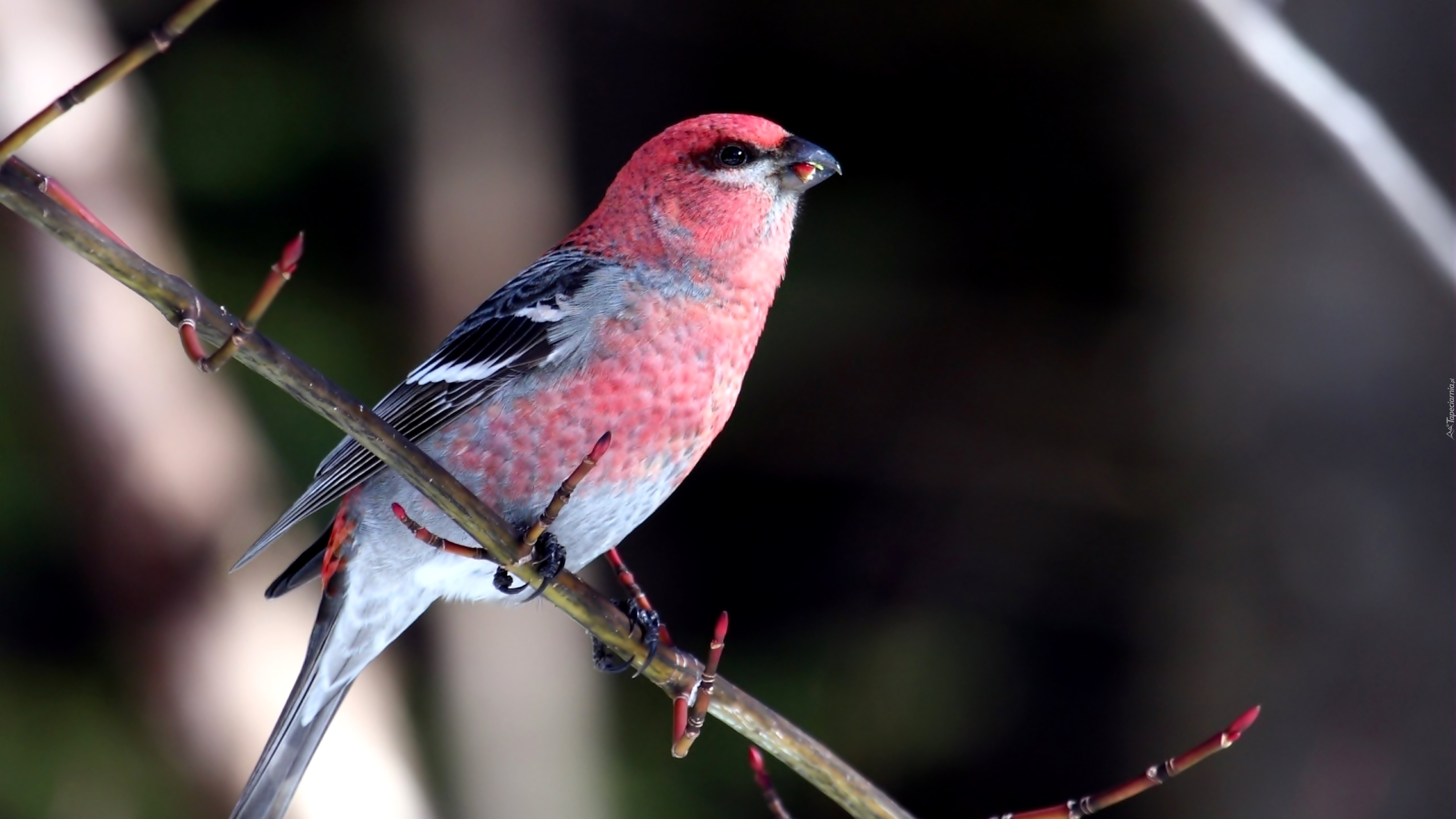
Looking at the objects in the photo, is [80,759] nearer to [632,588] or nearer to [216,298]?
[216,298]

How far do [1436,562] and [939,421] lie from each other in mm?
1692

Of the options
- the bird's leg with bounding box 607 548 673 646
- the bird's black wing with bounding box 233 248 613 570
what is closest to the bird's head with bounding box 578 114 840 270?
the bird's black wing with bounding box 233 248 613 570

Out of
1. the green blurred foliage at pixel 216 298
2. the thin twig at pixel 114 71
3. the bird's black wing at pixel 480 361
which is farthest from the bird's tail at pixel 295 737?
the green blurred foliage at pixel 216 298

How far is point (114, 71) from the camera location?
1.02 m

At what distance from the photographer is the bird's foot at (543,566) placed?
1.75 m

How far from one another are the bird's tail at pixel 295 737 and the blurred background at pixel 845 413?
1557mm

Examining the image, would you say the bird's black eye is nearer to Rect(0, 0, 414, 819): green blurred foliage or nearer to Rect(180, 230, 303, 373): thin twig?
Rect(180, 230, 303, 373): thin twig

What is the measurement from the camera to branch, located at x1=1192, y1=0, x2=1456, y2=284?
11.0 feet

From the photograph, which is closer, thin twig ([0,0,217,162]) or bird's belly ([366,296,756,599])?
thin twig ([0,0,217,162])

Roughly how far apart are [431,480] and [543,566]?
0.49 m

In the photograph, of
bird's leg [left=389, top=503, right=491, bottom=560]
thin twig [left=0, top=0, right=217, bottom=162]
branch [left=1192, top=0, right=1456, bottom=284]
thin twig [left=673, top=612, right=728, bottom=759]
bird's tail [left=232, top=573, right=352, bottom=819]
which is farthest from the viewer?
branch [left=1192, top=0, right=1456, bottom=284]

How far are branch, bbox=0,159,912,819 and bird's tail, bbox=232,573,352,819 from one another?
2.89ft

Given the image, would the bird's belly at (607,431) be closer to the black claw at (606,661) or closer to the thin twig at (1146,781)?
the black claw at (606,661)

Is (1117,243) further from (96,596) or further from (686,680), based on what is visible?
(96,596)
